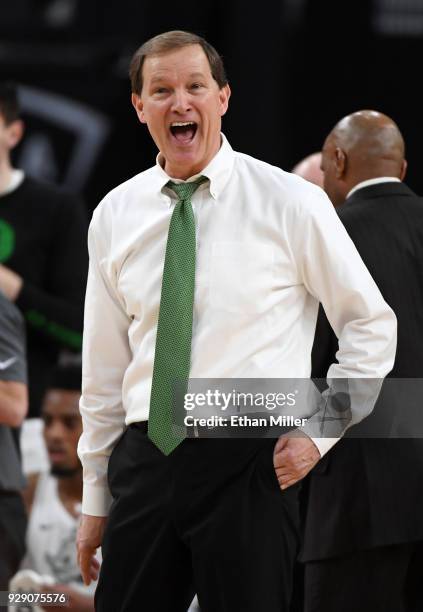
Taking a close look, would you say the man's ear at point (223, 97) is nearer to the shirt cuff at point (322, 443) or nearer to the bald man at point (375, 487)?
the bald man at point (375, 487)

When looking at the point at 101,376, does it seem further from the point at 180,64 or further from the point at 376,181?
the point at 376,181

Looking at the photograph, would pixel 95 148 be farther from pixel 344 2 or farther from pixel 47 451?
→ pixel 47 451

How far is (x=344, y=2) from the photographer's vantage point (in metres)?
6.72

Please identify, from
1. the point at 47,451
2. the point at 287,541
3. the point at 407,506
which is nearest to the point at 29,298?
the point at 47,451

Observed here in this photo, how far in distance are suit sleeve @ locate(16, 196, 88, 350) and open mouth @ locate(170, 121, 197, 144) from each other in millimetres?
1889

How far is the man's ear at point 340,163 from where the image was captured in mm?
3633

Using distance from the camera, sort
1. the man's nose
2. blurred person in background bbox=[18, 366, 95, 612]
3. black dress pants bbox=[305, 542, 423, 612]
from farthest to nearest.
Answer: blurred person in background bbox=[18, 366, 95, 612] → black dress pants bbox=[305, 542, 423, 612] → the man's nose

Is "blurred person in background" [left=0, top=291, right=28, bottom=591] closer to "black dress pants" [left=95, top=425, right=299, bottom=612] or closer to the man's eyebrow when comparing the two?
"black dress pants" [left=95, top=425, right=299, bottom=612]

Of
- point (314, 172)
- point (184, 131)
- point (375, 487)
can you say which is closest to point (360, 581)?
point (375, 487)

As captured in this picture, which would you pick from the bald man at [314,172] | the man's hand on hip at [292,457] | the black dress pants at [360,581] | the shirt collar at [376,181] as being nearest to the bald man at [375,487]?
the black dress pants at [360,581]

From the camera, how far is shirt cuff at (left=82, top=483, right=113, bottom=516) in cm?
300

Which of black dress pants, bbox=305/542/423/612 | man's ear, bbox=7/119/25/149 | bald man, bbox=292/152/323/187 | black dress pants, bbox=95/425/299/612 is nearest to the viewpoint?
black dress pants, bbox=95/425/299/612

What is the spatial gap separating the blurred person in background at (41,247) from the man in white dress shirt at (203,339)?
5.92ft

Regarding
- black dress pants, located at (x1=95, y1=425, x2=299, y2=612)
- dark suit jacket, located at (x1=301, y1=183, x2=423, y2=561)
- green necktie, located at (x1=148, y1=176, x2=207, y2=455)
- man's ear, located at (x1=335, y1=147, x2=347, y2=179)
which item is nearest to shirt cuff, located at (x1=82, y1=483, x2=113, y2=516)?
black dress pants, located at (x1=95, y1=425, x2=299, y2=612)
